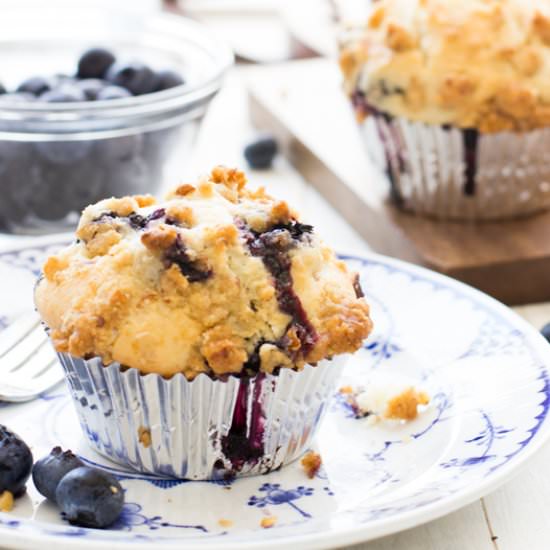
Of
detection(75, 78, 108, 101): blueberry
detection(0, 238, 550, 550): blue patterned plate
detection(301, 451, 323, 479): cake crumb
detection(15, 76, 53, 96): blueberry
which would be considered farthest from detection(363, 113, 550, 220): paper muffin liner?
detection(301, 451, 323, 479): cake crumb

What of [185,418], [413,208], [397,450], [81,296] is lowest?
[413,208]

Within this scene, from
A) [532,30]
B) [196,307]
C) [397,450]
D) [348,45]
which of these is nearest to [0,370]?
[196,307]

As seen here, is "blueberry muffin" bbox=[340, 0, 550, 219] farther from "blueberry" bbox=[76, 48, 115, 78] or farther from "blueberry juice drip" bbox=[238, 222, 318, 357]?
"blueberry juice drip" bbox=[238, 222, 318, 357]

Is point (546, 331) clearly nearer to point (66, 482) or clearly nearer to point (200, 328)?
point (200, 328)

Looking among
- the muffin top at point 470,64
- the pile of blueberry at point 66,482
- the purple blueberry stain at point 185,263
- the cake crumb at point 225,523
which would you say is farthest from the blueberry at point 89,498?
the muffin top at point 470,64

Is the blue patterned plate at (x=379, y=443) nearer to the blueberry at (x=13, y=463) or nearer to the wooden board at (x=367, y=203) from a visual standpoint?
the blueberry at (x=13, y=463)

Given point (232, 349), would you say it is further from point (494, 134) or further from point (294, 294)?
point (494, 134)
